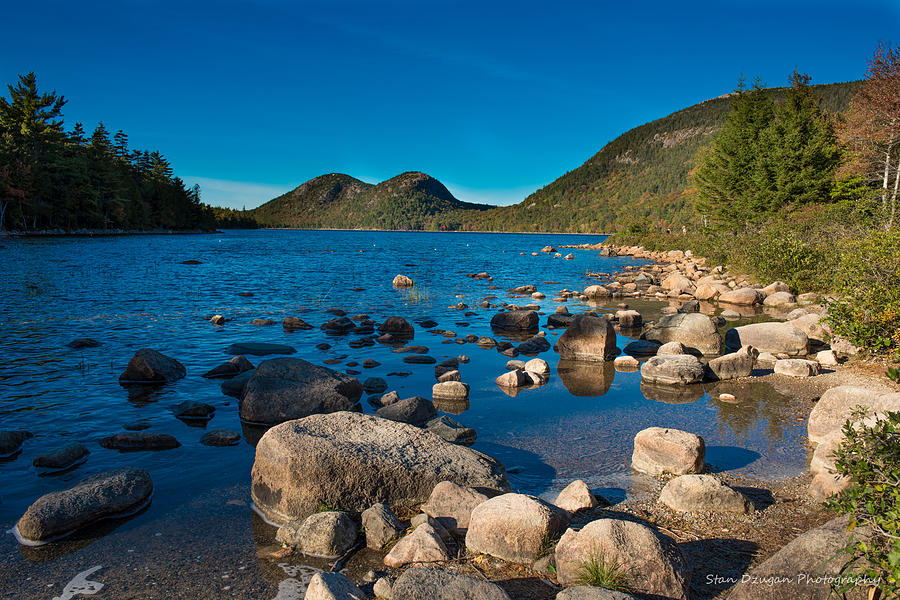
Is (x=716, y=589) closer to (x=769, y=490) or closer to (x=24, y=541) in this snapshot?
(x=769, y=490)

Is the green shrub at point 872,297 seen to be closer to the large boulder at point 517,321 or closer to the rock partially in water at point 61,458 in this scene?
the large boulder at point 517,321

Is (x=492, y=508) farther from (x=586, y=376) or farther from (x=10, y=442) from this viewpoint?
(x=586, y=376)

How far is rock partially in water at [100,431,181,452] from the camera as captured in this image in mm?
8953

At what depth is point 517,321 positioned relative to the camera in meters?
20.8

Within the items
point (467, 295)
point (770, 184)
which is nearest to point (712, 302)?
point (467, 295)

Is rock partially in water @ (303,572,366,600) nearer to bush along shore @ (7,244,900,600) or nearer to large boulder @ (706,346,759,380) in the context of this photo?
bush along shore @ (7,244,900,600)

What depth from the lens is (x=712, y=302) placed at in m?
29.1

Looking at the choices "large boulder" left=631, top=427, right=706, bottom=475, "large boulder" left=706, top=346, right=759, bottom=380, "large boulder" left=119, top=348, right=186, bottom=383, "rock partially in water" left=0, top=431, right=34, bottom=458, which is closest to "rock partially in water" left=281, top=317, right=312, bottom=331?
"large boulder" left=119, top=348, right=186, bottom=383

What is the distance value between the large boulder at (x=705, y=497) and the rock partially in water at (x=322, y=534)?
13.5ft

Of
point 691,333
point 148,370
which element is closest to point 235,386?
point 148,370

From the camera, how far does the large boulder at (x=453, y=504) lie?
6168 mm

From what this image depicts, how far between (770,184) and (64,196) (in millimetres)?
101249

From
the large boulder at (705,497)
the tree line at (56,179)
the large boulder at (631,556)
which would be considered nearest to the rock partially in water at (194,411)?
the large boulder at (631,556)

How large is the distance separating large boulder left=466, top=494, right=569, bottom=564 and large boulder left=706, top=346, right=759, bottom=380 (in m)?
9.69
